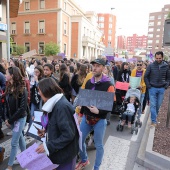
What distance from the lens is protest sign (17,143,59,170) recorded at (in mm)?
2174

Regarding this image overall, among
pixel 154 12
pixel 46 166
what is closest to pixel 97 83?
pixel 46 166

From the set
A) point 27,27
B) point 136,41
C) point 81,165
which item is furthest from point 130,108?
point 136,41

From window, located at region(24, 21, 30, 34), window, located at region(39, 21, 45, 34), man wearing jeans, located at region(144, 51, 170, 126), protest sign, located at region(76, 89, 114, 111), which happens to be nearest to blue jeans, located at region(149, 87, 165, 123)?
man wearing jeans, located at region(144, 51, 170, 126)

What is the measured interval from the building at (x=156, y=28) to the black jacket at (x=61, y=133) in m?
103

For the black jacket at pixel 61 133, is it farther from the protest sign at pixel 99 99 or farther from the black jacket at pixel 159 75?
the black jacket at pixel 159 75

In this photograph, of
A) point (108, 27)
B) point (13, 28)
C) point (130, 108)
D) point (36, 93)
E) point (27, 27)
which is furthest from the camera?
point (108, 27)

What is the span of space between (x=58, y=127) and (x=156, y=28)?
110655mm

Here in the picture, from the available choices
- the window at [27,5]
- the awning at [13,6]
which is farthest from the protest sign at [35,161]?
the window at [27,5]

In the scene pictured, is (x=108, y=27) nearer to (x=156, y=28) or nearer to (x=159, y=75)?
(x=156, y=28)

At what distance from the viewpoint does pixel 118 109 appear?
636 centimetres

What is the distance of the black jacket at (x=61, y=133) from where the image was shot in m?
1.96

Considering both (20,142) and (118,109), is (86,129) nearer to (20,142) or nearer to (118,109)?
(20,142)

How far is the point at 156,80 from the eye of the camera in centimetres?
521

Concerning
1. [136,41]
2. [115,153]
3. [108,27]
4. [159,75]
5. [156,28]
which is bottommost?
[115,153]
